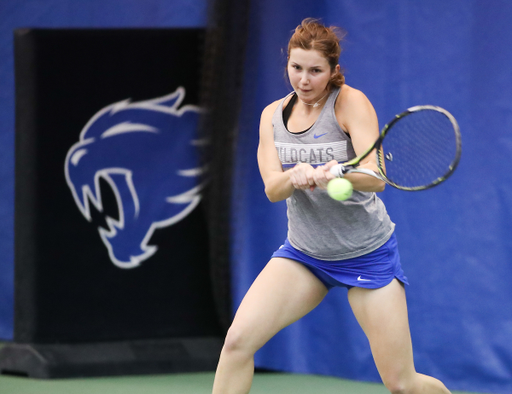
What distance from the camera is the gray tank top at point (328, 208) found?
7.39ft

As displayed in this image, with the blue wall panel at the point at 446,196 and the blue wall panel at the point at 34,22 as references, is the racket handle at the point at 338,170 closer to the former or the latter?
the blue wall panel at the point at 446,196

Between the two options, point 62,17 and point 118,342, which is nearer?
point 118,342

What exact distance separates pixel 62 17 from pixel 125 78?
965 mm

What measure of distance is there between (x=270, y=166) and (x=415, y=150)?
0.48 metres

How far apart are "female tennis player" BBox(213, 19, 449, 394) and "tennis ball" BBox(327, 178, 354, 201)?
11 centimetres

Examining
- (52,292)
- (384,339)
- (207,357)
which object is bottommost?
(207,357)

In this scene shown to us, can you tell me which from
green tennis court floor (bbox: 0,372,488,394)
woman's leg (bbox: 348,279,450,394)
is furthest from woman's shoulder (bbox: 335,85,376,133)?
green tennis court floor (bbox: 0,372,488,394)

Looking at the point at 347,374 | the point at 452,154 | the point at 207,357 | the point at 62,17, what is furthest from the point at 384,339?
the point at 62,17

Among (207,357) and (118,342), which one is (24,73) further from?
(207,357)

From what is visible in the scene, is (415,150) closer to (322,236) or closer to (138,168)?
(322,236)

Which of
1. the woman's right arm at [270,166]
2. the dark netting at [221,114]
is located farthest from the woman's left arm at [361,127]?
the dark netting at [221,114]

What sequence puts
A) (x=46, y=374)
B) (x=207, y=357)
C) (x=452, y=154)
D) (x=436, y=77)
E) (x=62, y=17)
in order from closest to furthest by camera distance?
(x=452, y=154) → (x=436, y=77) → (x=46, y=374) → (x=207, y=357) → (x=62, y=17)

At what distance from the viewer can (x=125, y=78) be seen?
3.70 m

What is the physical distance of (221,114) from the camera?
3.85 metres
